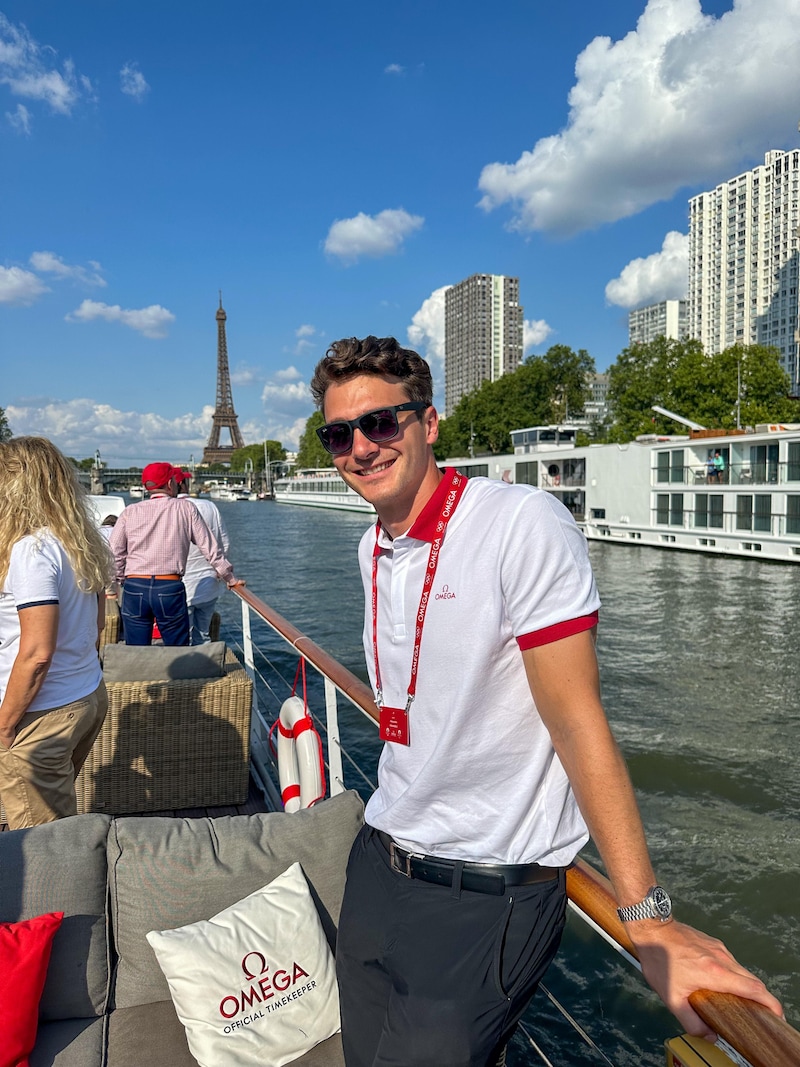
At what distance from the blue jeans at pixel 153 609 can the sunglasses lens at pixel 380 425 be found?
13.1 feet

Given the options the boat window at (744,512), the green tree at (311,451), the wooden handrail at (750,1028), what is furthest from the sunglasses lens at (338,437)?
the green tree at (311,451)

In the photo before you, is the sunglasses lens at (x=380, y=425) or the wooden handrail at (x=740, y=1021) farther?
the sunglasses lens at (x=380, y=425)

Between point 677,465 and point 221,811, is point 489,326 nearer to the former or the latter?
point 677,465

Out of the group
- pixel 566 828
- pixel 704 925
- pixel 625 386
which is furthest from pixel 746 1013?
pixel 625 386

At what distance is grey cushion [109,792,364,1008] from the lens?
2.17m

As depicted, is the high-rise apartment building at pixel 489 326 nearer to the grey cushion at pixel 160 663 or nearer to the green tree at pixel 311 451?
the green tree at pixel 311 451

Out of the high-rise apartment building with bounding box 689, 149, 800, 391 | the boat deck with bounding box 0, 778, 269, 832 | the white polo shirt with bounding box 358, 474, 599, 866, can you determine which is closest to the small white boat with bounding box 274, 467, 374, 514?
the high-rise apartment building with bounding box 689, 149, 800, 391

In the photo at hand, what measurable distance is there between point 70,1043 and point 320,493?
270 ft

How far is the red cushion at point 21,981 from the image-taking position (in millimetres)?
1848

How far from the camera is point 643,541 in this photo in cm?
3350

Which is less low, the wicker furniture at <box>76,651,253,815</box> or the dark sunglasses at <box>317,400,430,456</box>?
the dark sunglasses at <box>317,400,430,456</box>

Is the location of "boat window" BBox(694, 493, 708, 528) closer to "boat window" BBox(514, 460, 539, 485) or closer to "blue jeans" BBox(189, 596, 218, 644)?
"boat window" BBox(514, 460, 539, 485)

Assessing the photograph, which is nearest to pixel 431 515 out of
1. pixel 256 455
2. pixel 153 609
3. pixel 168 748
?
pixel 168 748

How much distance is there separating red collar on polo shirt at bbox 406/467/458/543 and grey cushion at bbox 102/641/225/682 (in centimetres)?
297
